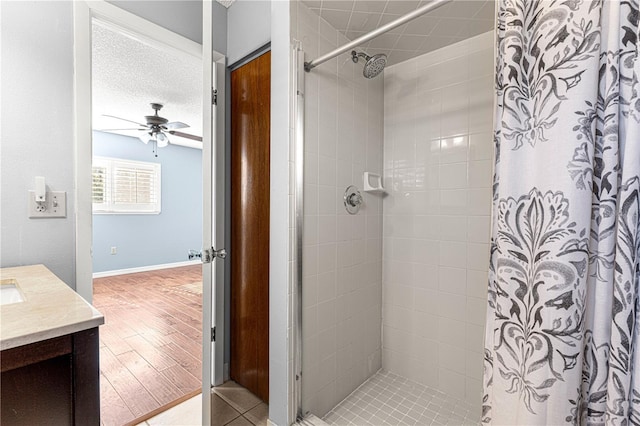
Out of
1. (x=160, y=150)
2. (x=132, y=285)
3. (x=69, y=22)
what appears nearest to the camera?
(x=69, y=22)

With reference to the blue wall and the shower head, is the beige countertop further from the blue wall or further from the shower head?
the blue wall

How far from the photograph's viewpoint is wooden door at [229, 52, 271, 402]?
1.67m

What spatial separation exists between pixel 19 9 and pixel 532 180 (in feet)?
6.74

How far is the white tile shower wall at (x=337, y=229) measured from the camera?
1.50 meters

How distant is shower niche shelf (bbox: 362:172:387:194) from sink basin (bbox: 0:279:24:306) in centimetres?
167

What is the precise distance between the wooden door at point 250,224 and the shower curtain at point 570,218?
4.06 feet

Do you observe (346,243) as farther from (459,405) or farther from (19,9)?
(19,9)

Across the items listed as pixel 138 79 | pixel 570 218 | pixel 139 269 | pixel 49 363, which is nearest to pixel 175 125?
pixel 138 79

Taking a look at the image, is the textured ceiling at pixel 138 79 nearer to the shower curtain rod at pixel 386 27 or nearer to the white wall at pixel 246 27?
the white wall at pixel 246 27

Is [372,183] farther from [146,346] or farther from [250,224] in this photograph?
[146,346]

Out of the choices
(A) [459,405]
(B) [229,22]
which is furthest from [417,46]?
(A) [459,405]

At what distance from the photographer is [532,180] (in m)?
0.71

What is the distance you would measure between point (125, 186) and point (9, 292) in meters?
4.42

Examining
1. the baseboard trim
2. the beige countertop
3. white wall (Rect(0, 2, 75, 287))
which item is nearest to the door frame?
white wall (Rect(0, 2, 75, 287))
